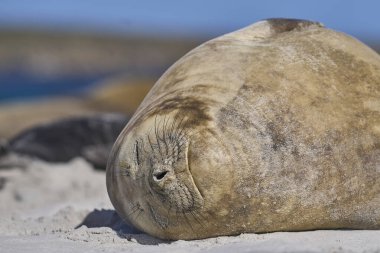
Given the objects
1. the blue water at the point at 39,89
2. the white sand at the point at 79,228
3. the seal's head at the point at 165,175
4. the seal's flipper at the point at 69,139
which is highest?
the seal's head at the point at 165,175

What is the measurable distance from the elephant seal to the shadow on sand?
0.21 feet

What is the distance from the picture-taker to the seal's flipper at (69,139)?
26.3 ft

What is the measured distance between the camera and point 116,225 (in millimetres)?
4996

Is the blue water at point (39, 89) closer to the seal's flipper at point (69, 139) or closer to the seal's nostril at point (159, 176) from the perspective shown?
the seal's flipper at point (69, 139)

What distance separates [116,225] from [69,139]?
329cm

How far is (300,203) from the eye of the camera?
14.2ft

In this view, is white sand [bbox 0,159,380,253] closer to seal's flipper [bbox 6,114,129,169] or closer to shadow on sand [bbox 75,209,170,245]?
shadow on sand [bbox 75,209,170,245]

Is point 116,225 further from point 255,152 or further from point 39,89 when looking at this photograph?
point 39,89

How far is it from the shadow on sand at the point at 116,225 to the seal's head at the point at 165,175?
0.17 feet

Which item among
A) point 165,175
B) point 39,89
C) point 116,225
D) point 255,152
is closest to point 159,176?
point 165,175

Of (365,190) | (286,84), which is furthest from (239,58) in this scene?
(365,190)

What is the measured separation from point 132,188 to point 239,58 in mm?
891

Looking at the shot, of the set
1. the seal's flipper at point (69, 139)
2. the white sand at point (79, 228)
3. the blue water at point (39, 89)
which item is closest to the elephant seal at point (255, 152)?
the white sand at point (79, 228)

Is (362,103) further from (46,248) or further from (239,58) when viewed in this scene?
(46,248)
